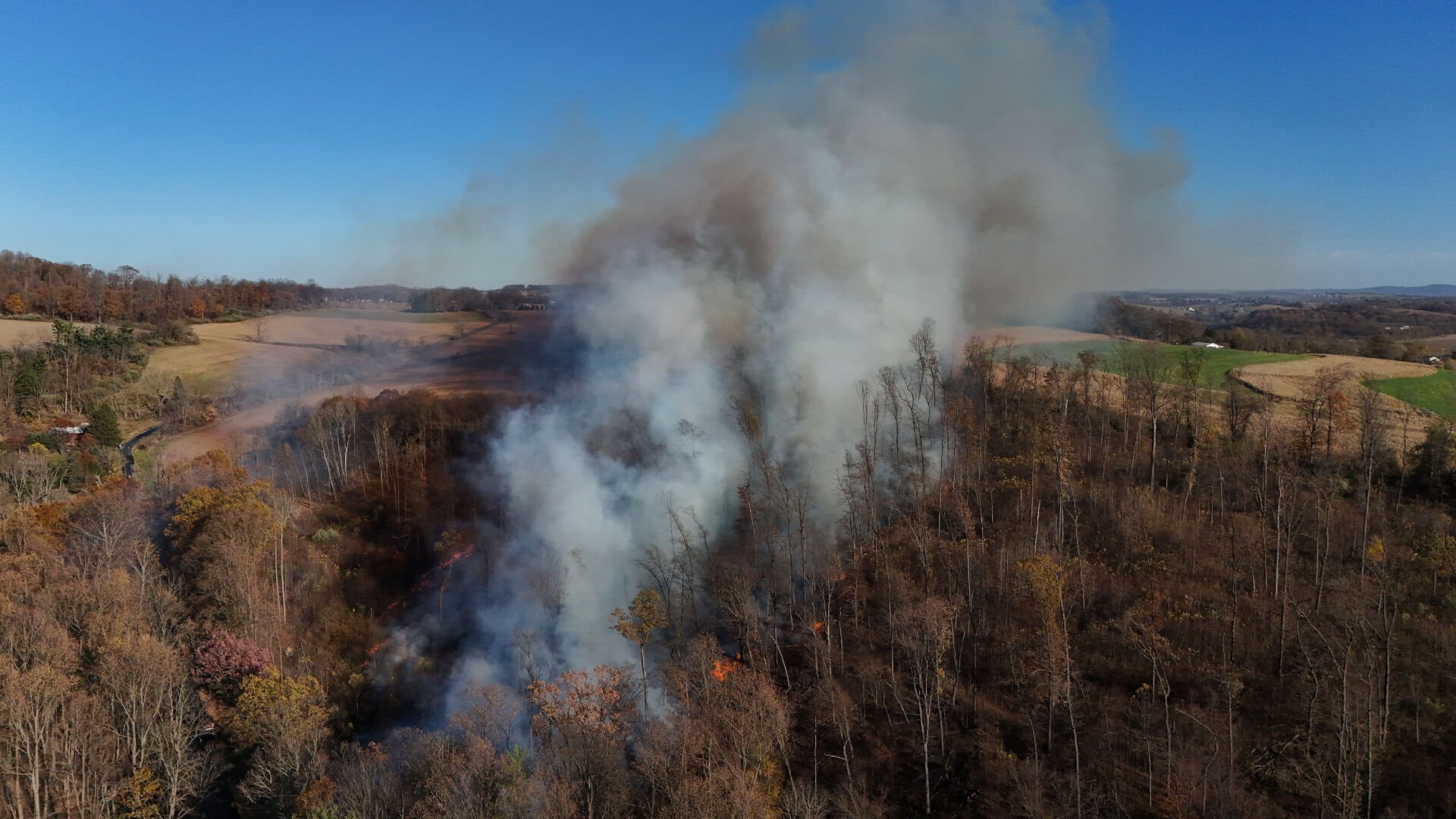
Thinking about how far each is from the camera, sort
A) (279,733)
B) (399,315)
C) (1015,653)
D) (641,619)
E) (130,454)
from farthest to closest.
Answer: (399,315), (130,454), (1015,653), (641,619), (279,733)

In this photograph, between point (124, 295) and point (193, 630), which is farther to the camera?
point (124, 295)

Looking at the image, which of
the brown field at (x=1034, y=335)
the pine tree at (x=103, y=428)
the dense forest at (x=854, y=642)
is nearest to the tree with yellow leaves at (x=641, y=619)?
the dense forest at (x=854, y=642)

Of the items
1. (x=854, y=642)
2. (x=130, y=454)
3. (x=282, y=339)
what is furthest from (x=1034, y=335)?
(x=282, y=339)

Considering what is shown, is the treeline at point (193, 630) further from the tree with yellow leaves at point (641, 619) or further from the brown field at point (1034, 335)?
the brown field at point (1034, 335)

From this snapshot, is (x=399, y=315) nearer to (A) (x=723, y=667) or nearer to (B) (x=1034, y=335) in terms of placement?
(B) (x=1034, y=335)

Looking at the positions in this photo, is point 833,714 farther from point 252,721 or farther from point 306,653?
point 306,653

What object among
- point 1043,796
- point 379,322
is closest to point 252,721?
point 1043,796

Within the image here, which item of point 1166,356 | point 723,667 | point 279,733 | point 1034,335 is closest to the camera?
point 279,733

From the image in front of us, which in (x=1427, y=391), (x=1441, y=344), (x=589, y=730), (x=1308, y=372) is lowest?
(x=589, y=730)
